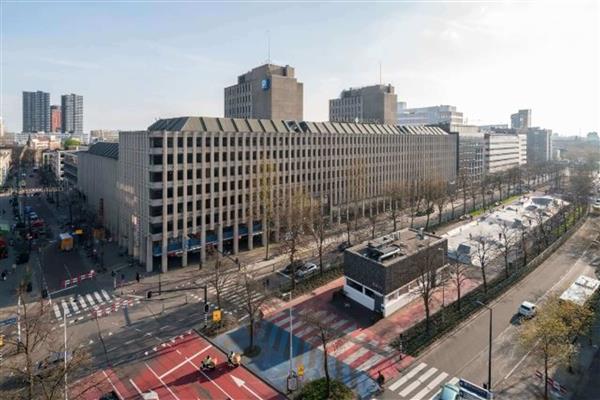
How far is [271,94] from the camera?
396 feet

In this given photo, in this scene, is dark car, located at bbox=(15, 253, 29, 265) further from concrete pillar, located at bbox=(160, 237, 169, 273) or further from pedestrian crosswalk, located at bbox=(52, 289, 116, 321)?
concrete pillar, located at bbox=(160, 237, 169, 273)

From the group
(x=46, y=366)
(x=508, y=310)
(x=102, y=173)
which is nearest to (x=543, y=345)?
(x=508, y=310)

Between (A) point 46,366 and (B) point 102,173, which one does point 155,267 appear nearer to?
(A) point 46,366

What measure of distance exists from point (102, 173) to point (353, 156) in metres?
65.7

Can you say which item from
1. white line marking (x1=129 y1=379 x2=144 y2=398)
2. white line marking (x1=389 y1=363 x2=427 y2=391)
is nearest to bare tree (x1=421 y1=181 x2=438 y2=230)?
white line marking (x1=389 y1=363 x2=427 y2=391)

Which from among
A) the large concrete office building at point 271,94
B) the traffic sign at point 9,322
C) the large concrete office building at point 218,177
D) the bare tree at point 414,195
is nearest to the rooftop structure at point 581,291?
the bare tree at point 414,195

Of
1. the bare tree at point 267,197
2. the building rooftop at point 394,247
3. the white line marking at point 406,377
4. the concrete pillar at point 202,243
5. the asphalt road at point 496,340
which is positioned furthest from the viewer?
the bare tree at point 267,197

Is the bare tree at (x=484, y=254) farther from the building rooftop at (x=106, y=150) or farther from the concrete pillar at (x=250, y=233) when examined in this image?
the building rooftop at (x=106, y=150)

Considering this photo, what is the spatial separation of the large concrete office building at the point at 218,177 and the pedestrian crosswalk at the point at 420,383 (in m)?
44.1

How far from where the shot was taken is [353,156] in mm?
103438

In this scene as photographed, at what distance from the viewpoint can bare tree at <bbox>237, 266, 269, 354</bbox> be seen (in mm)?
42562

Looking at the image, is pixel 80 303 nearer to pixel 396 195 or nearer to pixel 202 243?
pixel 202 243

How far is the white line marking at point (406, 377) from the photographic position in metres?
36.3

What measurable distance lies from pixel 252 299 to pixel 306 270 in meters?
11.9
